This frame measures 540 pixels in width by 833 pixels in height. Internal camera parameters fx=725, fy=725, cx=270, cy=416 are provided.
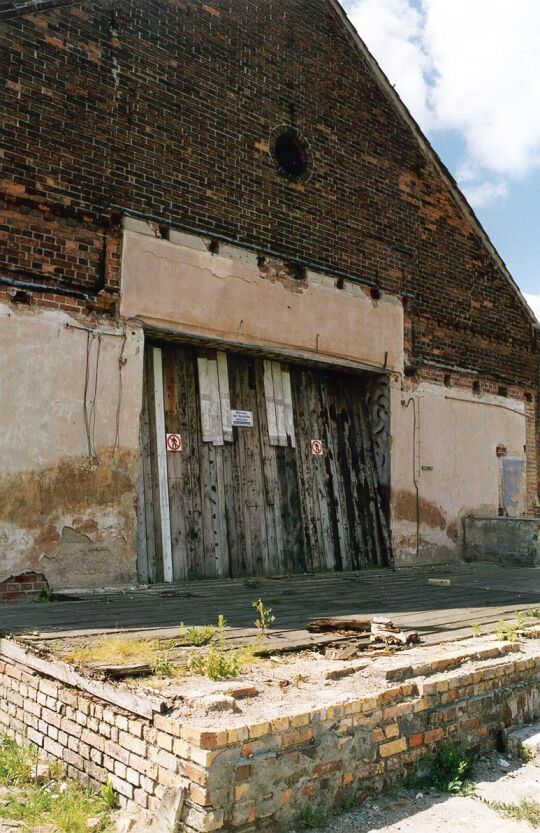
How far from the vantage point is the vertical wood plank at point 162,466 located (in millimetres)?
7797

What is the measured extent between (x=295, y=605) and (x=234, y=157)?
5.38m

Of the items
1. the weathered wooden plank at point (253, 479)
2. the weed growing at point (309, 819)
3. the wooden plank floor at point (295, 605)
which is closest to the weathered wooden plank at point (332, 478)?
the wooden plank floor at point (295, 605)

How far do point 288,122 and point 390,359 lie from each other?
3.43 metres

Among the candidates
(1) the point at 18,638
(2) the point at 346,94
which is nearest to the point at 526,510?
(2) the point at 346,94

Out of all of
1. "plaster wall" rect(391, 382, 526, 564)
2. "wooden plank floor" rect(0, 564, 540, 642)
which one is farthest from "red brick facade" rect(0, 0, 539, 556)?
"wooden plank floor" rect(0, 564, 540, 642)

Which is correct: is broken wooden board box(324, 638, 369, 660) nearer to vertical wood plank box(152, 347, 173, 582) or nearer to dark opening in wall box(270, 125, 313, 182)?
vertical wood plank box(152, 347, 173, 582)

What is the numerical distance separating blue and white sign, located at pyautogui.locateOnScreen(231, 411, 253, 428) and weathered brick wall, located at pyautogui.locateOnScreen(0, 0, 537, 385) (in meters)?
2.08

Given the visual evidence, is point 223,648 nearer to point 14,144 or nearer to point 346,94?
point 14,144

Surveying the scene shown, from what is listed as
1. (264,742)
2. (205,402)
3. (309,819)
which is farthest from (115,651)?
(205,402)

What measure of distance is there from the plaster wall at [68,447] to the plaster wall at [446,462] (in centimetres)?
413

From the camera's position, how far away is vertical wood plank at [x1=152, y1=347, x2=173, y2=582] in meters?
7.80

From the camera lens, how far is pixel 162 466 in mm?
7969

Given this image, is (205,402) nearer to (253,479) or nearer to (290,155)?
(253,479)

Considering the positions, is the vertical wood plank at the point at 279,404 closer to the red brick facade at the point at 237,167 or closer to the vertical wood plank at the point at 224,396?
the vertical wood plank at the point at 224,396
